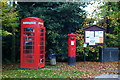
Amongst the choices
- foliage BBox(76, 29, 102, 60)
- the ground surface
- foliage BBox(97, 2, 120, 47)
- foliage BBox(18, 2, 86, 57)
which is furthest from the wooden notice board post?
the ground surface

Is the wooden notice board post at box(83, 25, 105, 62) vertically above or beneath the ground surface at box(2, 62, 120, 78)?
above

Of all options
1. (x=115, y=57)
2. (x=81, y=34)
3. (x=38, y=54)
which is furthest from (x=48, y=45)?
(x=115, y=57)

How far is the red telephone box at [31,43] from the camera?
10391mm

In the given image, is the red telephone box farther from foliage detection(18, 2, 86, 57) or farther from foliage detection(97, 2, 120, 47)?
foliage detection(97, 2, 120, 47)

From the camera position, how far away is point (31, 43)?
413 inches

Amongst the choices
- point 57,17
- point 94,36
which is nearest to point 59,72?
point 94,36

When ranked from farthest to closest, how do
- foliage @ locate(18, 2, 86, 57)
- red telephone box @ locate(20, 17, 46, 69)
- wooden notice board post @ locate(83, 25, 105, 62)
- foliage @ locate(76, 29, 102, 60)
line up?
foliage @ locate(76, 29, 102, 60), foliage @ locate(18, 2, 86, 57), wooden notice board post @ locate(83, 25, 105, 62), red telephone box @ locate(20, 17, 46, 69)

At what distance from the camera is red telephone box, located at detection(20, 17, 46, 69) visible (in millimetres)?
10391

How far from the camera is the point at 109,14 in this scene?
1446 centimetres

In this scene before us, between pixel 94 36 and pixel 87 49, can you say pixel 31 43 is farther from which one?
pixel 87 49

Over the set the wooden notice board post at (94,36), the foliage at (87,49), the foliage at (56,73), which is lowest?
the foliage at (56,73)

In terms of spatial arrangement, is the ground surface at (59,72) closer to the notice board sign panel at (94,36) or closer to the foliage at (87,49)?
the notice board sign panel at (94,36)

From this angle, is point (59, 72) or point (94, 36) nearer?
point (59, 72)

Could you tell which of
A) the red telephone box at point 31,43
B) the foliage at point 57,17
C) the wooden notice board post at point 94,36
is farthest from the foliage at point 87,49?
the red telephone box at point 31,43
